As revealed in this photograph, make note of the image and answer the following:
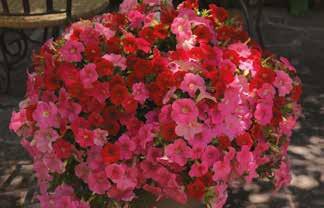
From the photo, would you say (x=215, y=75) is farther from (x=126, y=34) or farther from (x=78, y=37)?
(x=78, y=37)

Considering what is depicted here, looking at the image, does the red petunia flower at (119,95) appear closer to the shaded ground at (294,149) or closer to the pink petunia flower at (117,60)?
the pink petunia flower at (117,60)

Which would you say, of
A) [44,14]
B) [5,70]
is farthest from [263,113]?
[5,70]

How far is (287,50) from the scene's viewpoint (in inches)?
216

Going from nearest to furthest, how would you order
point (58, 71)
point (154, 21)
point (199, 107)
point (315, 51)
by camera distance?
point (199, 107)
point (58, 71)
point (154, 21)
point (315, 51)

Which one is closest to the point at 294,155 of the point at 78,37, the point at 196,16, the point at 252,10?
the point at 196,16

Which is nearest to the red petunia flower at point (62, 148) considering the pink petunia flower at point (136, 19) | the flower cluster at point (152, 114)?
the flower cluster at point (152, 114)

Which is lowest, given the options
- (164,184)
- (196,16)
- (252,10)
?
(252,10)

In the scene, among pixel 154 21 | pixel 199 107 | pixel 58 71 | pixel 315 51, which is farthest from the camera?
pixel 315 51

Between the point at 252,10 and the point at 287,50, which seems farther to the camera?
the point at 252,10

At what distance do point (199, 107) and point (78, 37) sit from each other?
2.00 feet

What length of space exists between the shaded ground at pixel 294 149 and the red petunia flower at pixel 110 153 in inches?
48.5

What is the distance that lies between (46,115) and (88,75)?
0.21 m

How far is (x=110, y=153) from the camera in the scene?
232cm

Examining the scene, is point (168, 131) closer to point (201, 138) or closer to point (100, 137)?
point (201, 138)
